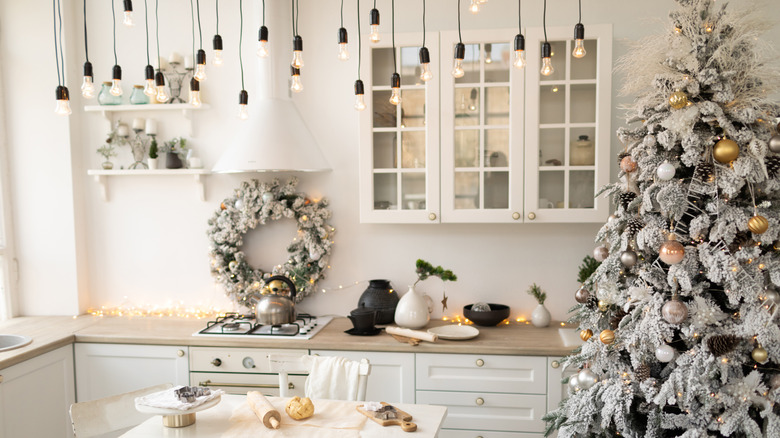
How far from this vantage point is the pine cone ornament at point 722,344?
1.94 meters

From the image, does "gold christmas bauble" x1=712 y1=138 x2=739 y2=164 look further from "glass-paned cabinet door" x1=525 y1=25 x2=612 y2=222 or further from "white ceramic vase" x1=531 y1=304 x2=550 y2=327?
"white ceramic vase" x1=531 y1=304 x2=550 y2=327

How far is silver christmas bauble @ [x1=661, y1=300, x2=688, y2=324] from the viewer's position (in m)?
1.96

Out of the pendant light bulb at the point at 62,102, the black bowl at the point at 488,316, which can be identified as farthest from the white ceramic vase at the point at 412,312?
the pendant light bulb at the point at 62,102

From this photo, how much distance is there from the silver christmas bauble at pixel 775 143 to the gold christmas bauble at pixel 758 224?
0.79ft

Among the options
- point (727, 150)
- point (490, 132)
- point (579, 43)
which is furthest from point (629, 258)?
point (490, 132)

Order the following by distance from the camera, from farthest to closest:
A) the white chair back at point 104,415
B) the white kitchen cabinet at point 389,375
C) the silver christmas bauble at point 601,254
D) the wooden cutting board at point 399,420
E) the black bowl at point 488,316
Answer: the black bowl at point 488,316
the white kitchen cabinet at point 389,375
the silver christmas bauble at point 601,254
the white chair back at point 104,415
the wooden cutting board at point 399,420

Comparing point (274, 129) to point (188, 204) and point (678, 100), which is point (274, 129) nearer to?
point (188, 204)

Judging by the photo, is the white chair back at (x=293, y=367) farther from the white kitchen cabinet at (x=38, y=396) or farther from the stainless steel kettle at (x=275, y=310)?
the white kitchen cabinet at (x=38, y=396)

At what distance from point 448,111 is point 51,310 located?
8.83 feet

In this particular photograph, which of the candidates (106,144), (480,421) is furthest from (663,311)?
(106,144)

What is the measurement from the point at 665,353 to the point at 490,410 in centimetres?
109

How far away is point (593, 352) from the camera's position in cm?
221

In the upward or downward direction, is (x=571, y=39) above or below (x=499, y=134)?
above

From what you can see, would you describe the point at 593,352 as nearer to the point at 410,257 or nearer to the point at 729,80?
the point at 729,80
